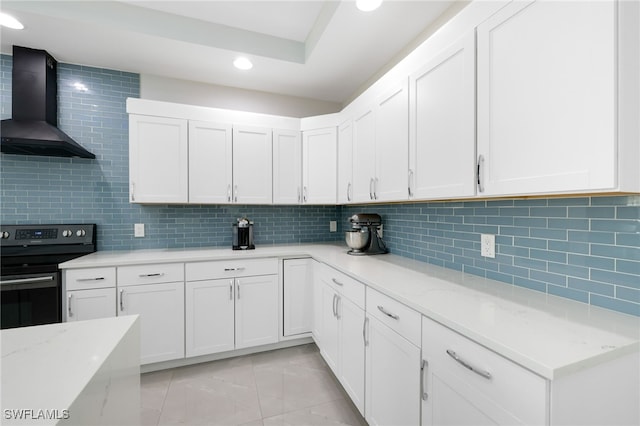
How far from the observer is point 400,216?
7.75 feet

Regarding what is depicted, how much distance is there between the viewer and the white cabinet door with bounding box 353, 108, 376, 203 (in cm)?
214

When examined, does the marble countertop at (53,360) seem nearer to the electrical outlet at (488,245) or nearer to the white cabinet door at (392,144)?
the white cabinet door at (392,144)

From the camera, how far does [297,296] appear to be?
2623mm

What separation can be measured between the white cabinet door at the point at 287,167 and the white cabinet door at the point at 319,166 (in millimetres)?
60

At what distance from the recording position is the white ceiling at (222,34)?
6.29 feet

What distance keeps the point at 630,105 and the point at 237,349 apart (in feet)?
9.14

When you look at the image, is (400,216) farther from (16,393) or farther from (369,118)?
(16,393)

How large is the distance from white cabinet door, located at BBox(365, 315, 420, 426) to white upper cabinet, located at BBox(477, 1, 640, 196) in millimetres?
819

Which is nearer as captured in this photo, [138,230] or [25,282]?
[25,282]

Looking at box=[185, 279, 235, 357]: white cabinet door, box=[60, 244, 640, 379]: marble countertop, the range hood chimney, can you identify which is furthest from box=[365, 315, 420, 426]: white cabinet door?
the range hood chimney

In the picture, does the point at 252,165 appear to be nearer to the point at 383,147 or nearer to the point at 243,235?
the point at 243,235

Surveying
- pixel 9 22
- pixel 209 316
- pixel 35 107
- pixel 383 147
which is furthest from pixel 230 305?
pixel 9 22

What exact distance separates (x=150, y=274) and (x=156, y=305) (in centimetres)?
25

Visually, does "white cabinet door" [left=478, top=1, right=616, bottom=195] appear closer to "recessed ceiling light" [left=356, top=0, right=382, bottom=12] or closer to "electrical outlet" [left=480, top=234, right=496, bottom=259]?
"electrical outlet" [left=480, top=234, right=496, bottom=259]
